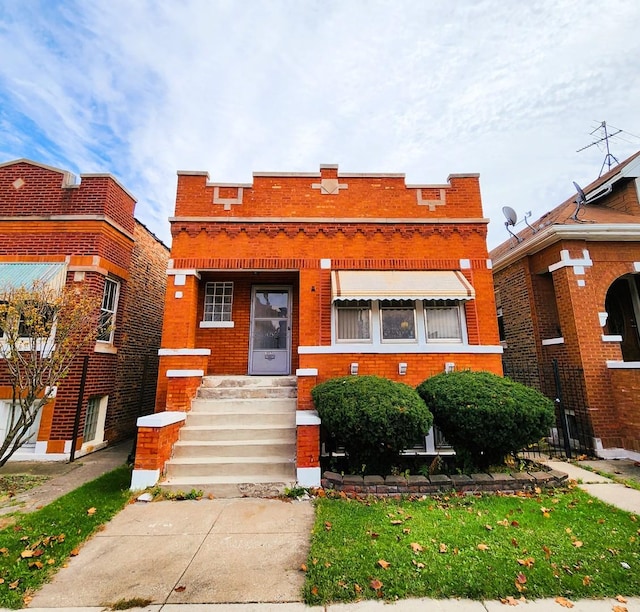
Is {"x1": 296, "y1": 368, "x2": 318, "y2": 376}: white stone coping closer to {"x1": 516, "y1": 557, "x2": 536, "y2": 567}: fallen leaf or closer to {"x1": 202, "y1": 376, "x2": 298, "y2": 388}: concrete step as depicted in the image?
{"x1": 202, "y1": 376, "x2": 298, "y2": 388}: concrete step

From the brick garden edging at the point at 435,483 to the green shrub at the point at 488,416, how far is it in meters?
0.46

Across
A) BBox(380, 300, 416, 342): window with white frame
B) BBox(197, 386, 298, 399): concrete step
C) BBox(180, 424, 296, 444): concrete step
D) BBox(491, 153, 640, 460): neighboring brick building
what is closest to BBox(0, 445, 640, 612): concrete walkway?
BBox(180, 424, 296, 444): concrete step

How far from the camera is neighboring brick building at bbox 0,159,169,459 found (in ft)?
25.9

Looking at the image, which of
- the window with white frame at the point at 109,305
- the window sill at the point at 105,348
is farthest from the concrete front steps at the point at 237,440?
the window with white frame at the point at 109,305

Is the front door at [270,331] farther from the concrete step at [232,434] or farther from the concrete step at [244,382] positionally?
the concrete step at [232,434]

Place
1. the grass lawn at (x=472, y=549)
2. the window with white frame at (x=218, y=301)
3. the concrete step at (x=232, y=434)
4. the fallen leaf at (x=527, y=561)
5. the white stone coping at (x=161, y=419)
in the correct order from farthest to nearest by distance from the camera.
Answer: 1. the window with white frame at (x=218, y=301)
2. the concrete step at (x=232, y=434)
3. the white stone coping at (x=161, y=419)
4. the fallen leaf at (x=527, y=561)
5. the grass lawn at (x=472, y=549)

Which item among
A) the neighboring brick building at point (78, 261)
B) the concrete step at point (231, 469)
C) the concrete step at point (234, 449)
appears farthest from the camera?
the neighboring brick building at point (78, 261)

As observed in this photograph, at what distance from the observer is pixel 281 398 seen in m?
7.59

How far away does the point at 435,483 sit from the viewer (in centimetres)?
543

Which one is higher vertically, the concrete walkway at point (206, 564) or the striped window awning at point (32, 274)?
the striped window awning at point (32, 274)

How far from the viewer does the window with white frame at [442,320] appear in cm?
832

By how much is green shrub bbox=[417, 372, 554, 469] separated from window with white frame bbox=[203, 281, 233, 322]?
230 inches

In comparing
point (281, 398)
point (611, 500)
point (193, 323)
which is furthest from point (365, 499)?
point (193, 323)

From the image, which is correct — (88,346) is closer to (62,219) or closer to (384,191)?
(62,219)
